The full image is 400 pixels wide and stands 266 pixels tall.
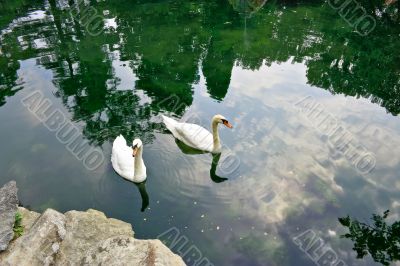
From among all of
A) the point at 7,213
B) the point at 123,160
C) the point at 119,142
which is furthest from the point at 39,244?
the point at 119,142

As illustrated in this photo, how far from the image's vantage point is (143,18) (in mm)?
21328

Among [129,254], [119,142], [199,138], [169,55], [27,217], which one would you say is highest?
[129,254]

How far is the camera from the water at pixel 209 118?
8539 millimetres

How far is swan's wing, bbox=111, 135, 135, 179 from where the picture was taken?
941cm

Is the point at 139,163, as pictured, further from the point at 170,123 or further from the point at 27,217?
the point at 27,217

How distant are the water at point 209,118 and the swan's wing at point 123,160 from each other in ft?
0.82

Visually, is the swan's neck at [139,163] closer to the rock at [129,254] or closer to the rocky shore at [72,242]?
the rocky shore at [72,242]

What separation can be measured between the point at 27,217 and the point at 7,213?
574 millimetres

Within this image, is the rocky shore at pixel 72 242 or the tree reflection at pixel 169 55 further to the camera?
the tree reflection at pixel 169 55

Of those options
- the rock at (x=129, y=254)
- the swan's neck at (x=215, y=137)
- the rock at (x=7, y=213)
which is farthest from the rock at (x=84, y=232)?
the swan's neck at (x=215, y=137)

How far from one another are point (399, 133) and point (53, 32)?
52.8ft

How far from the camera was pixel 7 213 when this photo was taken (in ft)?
24.5

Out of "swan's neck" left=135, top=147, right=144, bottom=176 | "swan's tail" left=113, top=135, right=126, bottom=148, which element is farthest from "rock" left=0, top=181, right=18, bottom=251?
"swan's tail" left=113, top=135, right=126, bottom=148

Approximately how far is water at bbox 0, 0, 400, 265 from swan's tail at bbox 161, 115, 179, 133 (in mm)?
292
